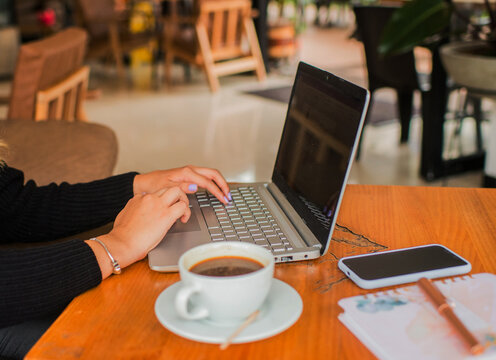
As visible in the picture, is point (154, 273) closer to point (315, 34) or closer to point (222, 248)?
point (222, 248)

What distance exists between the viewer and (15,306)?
0.74 m

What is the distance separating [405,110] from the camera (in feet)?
11.5

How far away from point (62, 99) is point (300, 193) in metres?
1.69

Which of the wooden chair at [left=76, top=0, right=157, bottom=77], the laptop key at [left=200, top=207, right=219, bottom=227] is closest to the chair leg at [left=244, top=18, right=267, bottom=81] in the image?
the wooden chair at [left=76, top=0, right=157, bottom=77]

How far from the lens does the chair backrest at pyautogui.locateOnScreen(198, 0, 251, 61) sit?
4828 millimetres

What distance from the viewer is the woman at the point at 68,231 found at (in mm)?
750

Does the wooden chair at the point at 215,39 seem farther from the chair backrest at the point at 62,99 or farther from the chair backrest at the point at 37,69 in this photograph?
the chair backrest at the point at 37,69

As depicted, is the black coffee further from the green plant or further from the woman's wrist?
the green plant

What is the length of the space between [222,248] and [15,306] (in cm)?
30

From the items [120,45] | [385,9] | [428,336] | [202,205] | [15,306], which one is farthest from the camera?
[120,45]

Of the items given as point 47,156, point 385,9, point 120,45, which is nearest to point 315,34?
point 120,45

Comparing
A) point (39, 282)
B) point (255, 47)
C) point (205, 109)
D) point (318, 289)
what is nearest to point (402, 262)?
point (318, 289)

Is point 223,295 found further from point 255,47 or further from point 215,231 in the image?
point 255,47

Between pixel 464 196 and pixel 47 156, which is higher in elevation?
pixel 464 196
